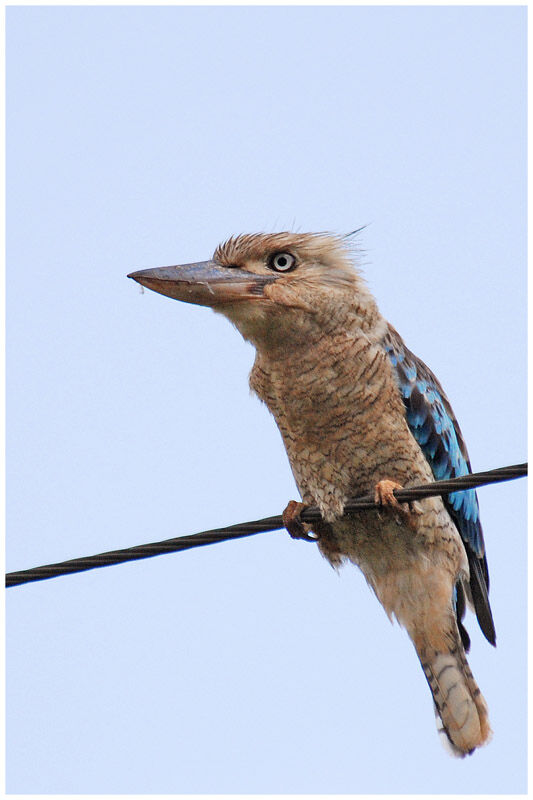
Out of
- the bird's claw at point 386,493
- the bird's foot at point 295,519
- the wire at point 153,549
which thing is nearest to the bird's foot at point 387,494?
the bird's claw at point 386,493

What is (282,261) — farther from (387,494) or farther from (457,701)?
(457,701)

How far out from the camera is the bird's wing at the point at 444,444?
6.58 metres

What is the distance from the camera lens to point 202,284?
6457 mm

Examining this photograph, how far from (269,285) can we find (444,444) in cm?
144

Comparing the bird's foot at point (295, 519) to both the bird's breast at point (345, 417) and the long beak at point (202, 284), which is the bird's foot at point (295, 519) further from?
the long beak at point (202, 284)

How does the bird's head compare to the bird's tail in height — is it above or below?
above

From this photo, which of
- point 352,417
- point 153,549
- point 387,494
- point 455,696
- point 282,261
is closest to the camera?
point 153,549

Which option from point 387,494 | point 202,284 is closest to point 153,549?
point 387,494

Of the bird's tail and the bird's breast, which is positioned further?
the bird's tail

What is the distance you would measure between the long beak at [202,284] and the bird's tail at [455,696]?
2.46 metres

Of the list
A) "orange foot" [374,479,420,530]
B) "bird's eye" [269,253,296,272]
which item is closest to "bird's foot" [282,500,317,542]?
"orange foot" [374,479,420,530]

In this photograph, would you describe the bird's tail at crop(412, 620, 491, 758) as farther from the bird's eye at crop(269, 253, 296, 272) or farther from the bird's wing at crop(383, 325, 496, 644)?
the bird's eye at crop(269, 253, 296, 272)

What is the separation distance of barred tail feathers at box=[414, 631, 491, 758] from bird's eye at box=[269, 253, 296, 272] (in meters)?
2.49

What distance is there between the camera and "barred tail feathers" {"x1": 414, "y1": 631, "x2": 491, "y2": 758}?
7.00 meters
